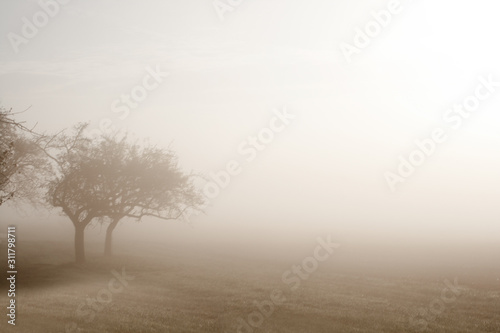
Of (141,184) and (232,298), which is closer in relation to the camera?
(232,298)

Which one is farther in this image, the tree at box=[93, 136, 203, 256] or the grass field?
the tree at box=[93, 136, 203, 256]

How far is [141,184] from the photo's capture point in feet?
190

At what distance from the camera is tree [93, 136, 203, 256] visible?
2216 inches

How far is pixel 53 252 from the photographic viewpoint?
61312mm

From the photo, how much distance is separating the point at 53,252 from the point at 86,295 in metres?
30.9

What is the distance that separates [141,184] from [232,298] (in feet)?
92.7

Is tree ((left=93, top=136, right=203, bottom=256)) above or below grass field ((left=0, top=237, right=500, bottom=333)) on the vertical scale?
above

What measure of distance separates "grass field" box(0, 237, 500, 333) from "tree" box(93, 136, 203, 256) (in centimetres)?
681

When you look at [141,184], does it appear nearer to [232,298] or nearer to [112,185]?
[112,185]

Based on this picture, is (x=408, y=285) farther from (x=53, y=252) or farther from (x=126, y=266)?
(x=53, y=252)

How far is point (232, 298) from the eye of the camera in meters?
33.5

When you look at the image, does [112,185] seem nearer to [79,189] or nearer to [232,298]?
[79,189]

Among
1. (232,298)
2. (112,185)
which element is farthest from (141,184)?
(232,298)

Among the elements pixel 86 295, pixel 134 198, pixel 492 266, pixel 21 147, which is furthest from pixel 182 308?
pixel 492 266
